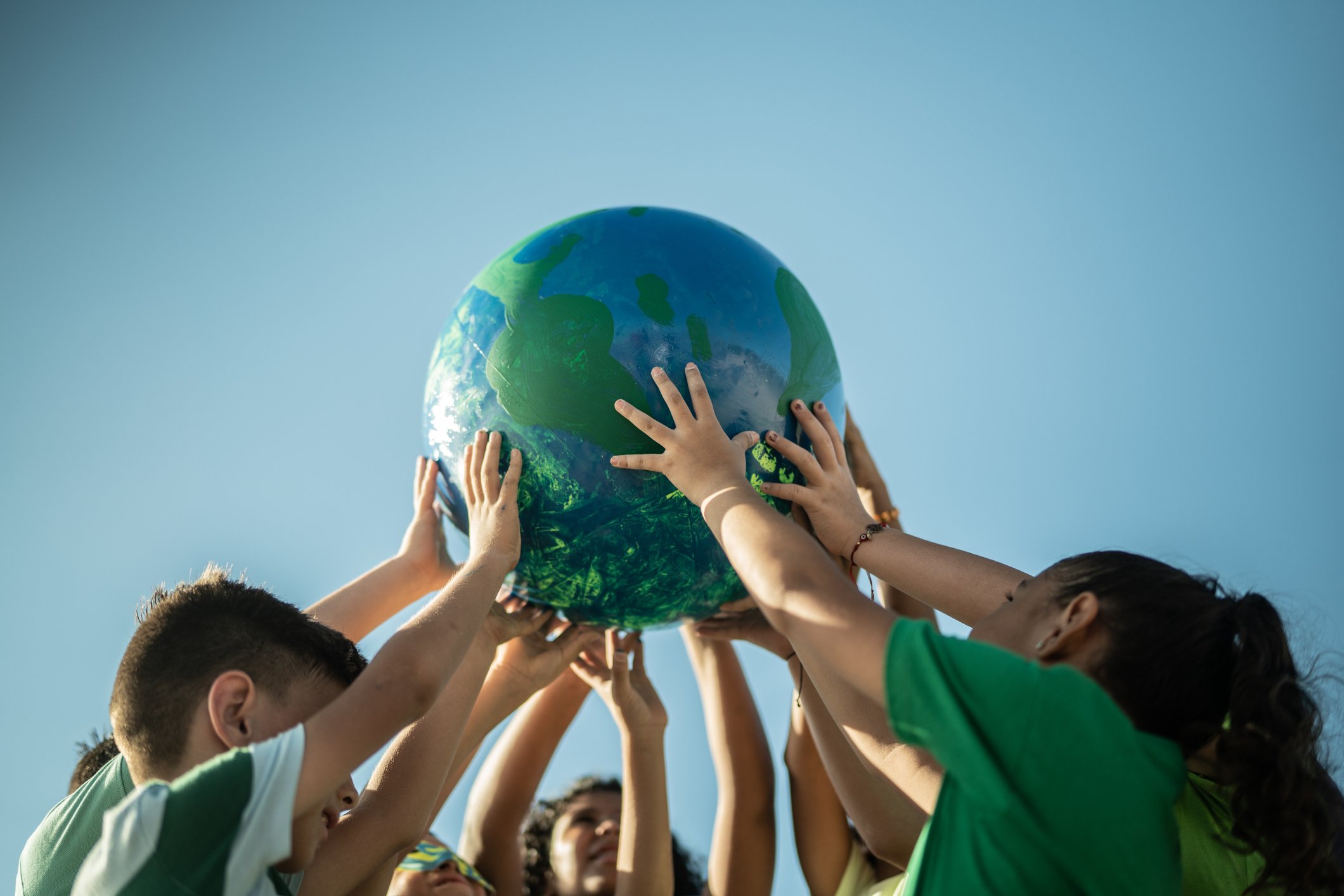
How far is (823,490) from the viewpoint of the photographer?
10.5 ft

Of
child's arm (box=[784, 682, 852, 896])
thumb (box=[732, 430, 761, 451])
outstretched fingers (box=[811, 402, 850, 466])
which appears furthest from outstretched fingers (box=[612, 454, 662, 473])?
child's arm (box=[784, 682, 852, 896])

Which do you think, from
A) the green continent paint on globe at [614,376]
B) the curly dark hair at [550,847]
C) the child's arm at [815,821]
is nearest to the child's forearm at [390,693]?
the green continent paint on globe at [614,376]

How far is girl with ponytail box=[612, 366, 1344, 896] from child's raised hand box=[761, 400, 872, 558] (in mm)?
364

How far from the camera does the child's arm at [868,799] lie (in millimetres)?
3516

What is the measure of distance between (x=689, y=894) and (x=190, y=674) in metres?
3.79

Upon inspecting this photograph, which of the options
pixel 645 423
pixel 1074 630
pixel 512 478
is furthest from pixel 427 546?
pixel 1074 630

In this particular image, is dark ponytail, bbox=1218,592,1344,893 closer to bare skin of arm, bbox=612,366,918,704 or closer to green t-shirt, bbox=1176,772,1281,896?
green t-shirt, bbox=1176,772,1281,896

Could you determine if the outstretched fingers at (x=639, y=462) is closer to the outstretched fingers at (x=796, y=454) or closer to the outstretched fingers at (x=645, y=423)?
the outstretched fingers at (x=645, y=423)

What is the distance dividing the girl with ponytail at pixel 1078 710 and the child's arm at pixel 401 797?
105 cm

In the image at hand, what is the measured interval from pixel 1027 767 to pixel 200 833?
160cm

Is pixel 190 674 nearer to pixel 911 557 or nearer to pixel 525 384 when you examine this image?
pixel 525 384

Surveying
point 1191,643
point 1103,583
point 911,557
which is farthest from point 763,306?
point 1191,643

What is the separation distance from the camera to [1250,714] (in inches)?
89.0

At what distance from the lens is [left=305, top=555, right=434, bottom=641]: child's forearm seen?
3.93 metres
